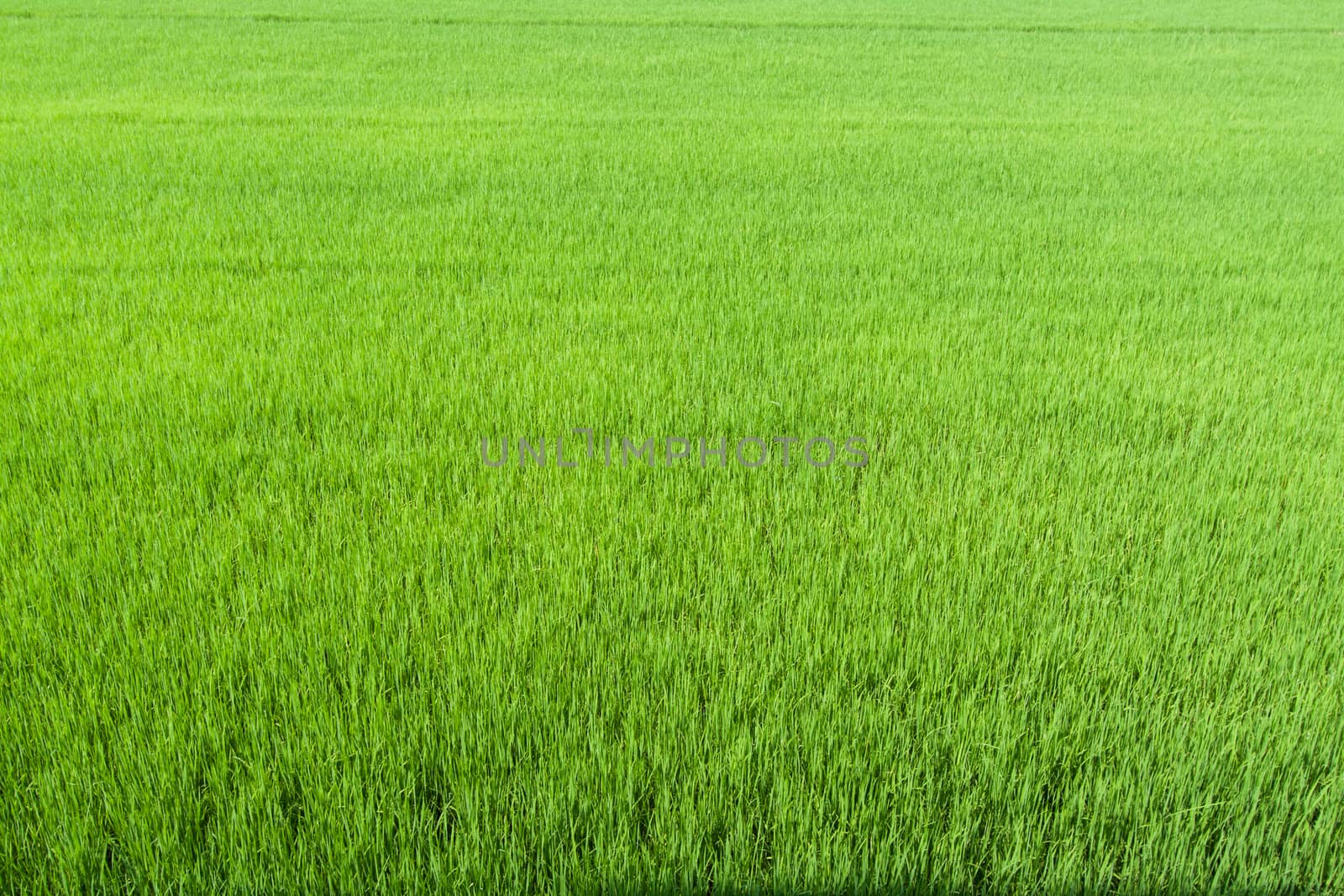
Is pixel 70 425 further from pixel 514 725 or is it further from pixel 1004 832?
pixel 1004 832

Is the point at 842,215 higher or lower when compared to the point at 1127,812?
higher

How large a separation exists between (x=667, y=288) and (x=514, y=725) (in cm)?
305

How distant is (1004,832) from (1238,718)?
643 mm

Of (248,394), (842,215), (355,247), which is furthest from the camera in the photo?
(842,215)

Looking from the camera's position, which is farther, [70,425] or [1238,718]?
[70,425]

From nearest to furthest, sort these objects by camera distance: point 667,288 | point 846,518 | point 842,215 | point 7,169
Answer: point 846,518 < point 667,288 < point 842,215 < point 7,169

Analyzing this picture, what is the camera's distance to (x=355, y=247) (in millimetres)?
5078

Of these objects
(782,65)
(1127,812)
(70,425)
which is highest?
(782,65)

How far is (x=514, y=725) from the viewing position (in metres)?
1.84

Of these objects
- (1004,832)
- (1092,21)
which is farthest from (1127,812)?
(1092,21)

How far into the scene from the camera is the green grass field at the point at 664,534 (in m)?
1.66

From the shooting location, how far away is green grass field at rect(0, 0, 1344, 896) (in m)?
1.66

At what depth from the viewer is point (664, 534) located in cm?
259

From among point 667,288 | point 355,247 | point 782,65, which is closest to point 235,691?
point 667,288
